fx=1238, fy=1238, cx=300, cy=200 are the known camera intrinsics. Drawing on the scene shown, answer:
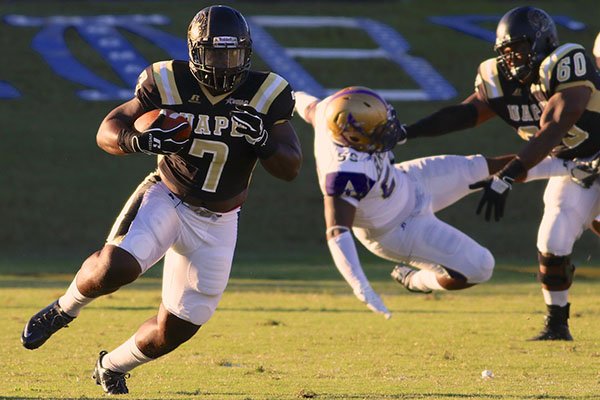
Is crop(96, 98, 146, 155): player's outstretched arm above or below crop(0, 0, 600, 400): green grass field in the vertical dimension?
above

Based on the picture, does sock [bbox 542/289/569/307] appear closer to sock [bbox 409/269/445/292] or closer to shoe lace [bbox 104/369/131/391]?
sock [bbox 409/269/445/292]

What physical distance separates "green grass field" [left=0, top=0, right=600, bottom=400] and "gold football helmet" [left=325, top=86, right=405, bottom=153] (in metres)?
1.32

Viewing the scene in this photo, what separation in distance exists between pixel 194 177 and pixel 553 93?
3.11 m

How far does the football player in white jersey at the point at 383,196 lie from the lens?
770cm

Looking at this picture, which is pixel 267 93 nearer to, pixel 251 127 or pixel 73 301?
pixel 251 127

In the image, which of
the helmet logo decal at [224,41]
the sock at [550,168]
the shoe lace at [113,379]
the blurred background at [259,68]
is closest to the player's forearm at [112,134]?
the helmet logo decal at [224,41]

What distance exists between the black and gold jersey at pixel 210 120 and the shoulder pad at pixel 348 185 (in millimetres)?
1659

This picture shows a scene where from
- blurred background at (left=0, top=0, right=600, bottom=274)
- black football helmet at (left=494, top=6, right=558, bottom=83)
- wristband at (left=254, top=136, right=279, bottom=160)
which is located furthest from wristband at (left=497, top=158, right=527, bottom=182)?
blurred background at (left=0, top=0, right=600, bottom=274)

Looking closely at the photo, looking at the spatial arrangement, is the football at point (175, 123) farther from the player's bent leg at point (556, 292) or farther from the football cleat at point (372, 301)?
the player's bent leg at point (556, 292)

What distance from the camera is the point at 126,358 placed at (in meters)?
5.94

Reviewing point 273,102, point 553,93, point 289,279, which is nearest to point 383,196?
point 553,93

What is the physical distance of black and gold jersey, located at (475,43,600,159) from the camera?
26.5 ft

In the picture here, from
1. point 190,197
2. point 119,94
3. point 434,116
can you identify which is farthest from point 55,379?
point 119,94

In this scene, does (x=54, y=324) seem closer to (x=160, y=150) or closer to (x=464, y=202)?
(x=160, y=150)
